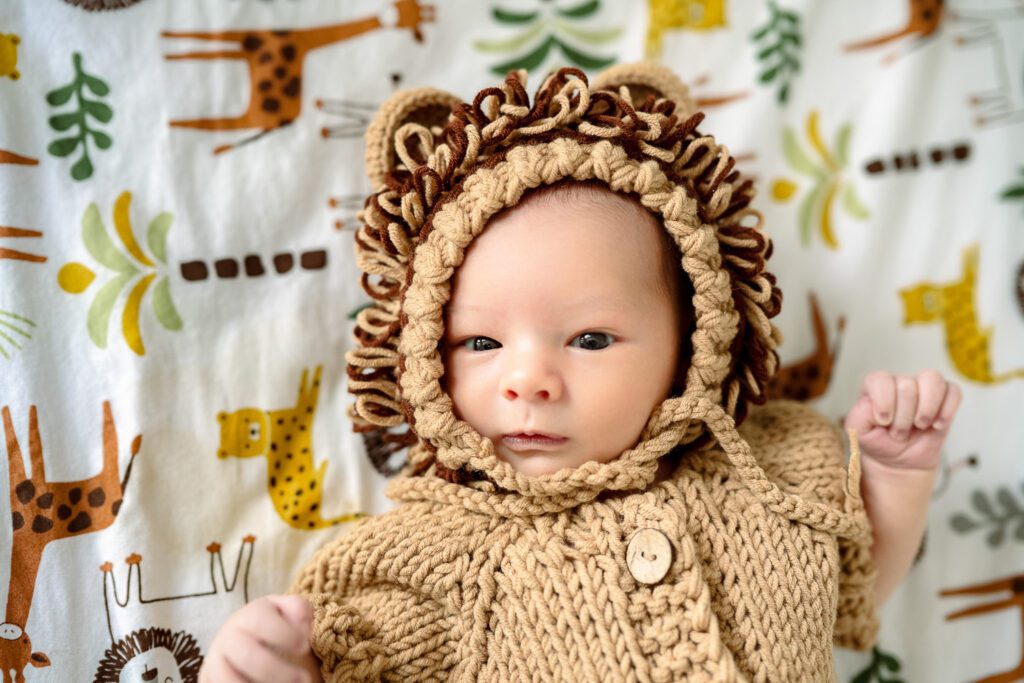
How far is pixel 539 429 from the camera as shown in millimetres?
976

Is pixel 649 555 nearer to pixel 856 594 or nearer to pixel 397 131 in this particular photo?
pixel 856 594

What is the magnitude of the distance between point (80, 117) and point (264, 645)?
77 cm

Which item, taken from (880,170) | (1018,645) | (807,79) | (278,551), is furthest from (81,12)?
(1018,645)

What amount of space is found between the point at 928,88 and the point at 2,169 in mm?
1411

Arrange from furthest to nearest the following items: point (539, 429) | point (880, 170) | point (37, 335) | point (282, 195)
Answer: point (880, 170)
point (282, 195)
point (37, 335)
point (539, 429)

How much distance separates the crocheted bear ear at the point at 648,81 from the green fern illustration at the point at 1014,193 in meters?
0.62

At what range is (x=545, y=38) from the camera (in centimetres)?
139

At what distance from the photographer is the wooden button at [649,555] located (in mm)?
949

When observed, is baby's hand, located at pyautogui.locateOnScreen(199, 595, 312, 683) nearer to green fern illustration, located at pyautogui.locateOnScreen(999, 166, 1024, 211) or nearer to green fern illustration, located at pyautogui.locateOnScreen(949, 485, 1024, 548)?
green fern illustration, located at pyautogui.locateOnScreen(949, 485, 1024, 548)

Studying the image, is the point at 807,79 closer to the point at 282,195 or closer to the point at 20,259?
the point at 282,195

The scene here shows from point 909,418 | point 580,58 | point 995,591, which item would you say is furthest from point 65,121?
point 995,591

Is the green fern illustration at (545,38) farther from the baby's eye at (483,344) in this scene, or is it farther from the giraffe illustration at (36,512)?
the giraffe illustration at (36,512)

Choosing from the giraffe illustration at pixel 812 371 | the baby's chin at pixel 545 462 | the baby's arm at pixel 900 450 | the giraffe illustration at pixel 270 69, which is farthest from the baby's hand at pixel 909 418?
the giraffe illustration at pixel 270 69

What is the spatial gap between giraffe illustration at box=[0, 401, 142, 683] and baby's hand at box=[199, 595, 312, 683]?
330mm
